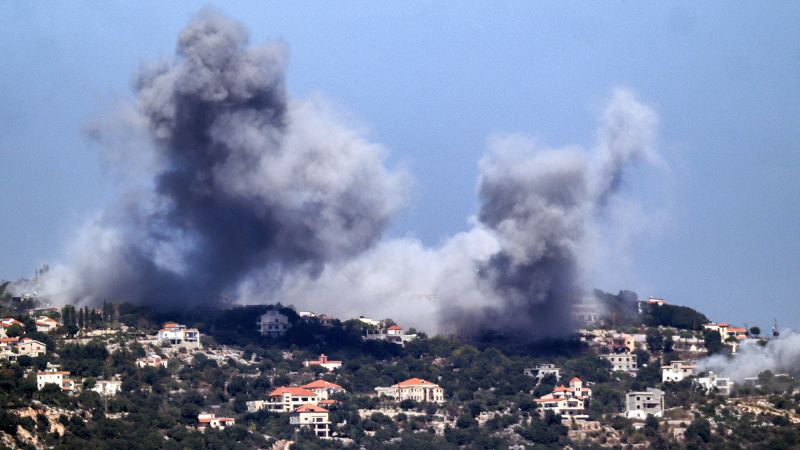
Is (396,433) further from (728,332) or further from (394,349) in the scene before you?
(728,332)

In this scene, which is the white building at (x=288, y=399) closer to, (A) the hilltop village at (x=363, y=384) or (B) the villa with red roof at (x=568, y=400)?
(A) the hilltop village at (x=363, y=384)

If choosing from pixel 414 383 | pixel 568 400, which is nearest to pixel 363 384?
pixel 414 383

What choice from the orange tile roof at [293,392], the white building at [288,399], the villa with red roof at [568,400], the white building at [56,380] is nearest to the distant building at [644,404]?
the villa with red roof at [568,400]

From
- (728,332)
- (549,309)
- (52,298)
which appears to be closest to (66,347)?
(52,298)

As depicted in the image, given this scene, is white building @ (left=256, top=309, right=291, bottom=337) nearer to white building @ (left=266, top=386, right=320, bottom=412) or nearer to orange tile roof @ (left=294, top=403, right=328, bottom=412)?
white building @ (left=266, top=386, right=320, bottom=412)

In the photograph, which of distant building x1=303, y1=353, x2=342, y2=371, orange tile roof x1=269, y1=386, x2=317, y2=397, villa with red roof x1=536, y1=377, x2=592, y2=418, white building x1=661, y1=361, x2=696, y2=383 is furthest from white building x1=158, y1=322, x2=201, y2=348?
white building x1=661, y1=361, x2=696, y2=383

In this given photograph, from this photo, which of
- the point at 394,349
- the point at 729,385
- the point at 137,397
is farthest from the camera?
the point at 394,349
